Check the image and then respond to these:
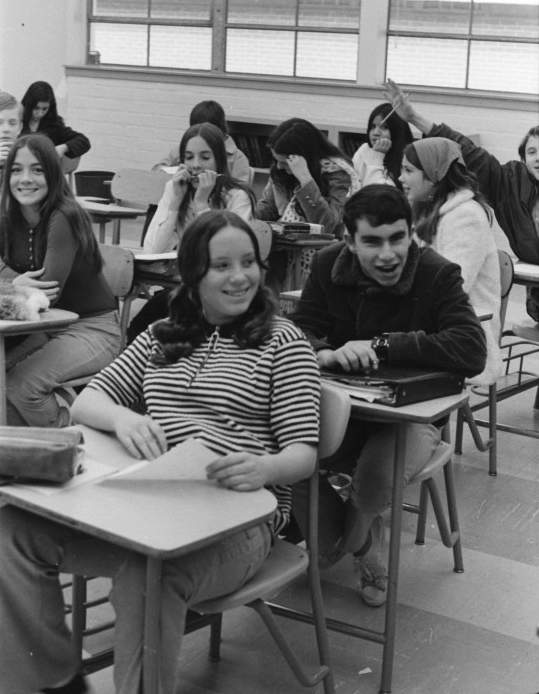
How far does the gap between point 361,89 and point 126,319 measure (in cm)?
432

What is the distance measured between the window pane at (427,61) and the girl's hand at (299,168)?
11.1ft

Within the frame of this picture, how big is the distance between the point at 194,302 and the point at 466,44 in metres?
6.52

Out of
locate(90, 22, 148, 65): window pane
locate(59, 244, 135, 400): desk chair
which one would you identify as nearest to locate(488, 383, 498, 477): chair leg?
locate(59, 244, 135, 400): desk chair

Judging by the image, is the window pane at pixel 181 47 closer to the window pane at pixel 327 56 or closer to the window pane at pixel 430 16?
the window pane at pixel 327 56

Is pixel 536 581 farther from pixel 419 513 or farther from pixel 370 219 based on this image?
pixel 370 219

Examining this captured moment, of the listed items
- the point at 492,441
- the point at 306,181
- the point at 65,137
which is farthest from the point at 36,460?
the point at 65,137

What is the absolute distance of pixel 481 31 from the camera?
8.20 m

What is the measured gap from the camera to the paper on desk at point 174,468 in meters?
1.89

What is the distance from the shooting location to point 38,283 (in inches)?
138

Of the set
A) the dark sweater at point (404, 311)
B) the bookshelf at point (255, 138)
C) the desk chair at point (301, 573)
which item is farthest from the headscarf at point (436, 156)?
the bookshelf at point (255, 138)

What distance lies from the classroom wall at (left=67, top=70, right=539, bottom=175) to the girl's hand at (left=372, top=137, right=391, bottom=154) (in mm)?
1800

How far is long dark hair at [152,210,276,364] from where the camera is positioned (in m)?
2.31

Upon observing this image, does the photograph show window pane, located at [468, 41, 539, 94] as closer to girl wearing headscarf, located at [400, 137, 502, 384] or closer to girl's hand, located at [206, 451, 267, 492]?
girl wearing headscarf, located at [400, 137, 502, 384]

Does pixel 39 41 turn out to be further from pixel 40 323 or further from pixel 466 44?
pixel 40 323
